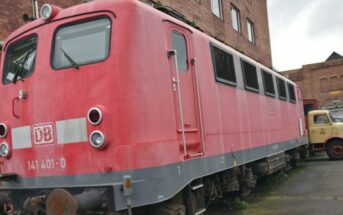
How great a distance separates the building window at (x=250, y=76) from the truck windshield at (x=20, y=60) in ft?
15.7

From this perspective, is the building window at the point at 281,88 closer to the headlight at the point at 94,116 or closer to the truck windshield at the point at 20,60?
the truck windshield at the point at 20,60


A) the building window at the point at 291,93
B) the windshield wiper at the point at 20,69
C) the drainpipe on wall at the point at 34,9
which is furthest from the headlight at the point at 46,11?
the building window at the point at 291,93

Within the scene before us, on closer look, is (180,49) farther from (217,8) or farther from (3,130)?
(217,8)

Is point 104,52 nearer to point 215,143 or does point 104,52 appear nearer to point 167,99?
point 167,99

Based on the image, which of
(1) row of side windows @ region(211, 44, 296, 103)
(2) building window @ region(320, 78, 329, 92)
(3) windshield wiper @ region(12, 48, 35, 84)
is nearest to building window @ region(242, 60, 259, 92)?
(1) row of side windows @ region(211, 44, 296, 103)

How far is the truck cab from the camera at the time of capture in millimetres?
19281

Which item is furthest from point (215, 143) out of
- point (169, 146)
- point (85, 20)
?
point (85, 20)

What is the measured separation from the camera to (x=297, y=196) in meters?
10.5

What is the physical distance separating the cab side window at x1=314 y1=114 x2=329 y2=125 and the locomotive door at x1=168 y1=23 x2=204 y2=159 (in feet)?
48.1

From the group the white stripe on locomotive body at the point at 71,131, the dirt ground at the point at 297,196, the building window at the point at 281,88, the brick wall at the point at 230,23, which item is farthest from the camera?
the brick wall at the point at 230,23

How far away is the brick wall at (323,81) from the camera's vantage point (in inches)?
1933

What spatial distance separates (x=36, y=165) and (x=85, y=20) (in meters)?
1.93

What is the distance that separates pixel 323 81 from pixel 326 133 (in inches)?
1270

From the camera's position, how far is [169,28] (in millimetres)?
6133
